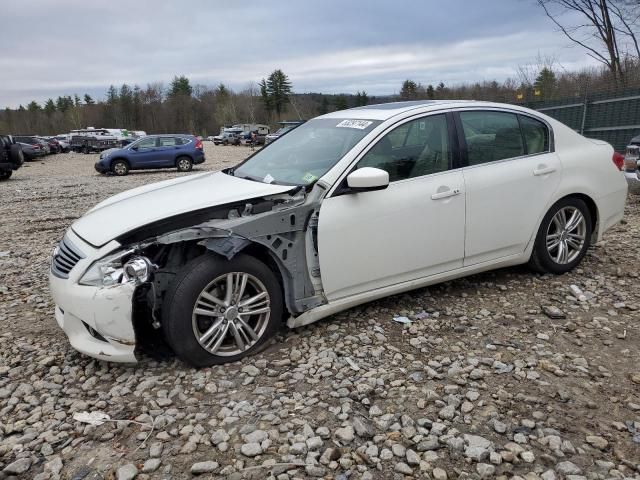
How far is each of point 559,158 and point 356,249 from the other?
227cm

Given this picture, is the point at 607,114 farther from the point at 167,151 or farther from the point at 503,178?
the point at 167,151

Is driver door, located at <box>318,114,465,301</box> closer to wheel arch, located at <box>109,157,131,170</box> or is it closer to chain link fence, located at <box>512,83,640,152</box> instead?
chain link fence, located at <box>512,83,640,152</box>

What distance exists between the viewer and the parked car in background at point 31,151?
3018 centimetres

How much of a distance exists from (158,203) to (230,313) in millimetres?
1002

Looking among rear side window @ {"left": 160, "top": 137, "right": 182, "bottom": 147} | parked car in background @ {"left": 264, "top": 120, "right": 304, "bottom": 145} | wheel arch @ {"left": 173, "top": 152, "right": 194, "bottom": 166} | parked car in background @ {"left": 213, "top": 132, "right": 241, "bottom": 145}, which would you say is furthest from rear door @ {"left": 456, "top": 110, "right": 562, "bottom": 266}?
parked car in background @ {"left": 213, "top": 132, "right": 241, "bottom": 145}

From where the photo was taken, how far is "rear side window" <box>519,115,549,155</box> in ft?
14.8

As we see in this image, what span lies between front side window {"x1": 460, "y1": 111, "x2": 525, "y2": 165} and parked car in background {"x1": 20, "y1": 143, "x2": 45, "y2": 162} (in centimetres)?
3187

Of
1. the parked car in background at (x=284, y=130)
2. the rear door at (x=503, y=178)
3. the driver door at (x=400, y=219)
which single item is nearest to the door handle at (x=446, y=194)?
the driver door at (x=400, y=219)

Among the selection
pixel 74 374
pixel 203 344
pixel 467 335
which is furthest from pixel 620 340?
pixel 74 374

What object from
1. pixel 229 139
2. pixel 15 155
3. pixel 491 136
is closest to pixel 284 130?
pixel 491 136

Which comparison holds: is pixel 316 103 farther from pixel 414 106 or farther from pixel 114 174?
pixel 414 106

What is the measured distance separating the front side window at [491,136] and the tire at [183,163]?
1788 centimetres

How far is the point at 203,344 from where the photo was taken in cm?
329

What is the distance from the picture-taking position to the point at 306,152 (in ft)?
13.8
